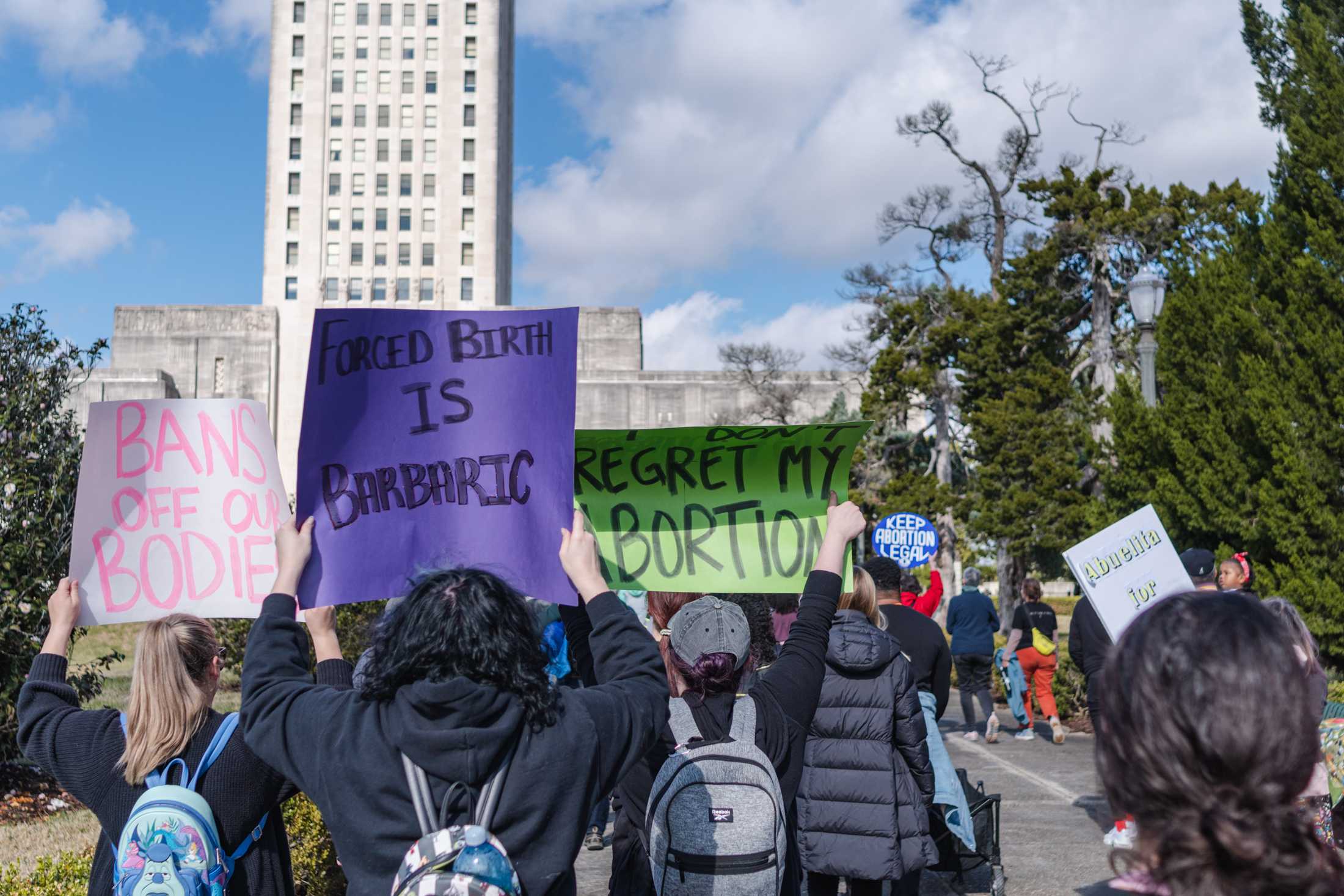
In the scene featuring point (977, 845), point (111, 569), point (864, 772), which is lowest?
point (977, 845)

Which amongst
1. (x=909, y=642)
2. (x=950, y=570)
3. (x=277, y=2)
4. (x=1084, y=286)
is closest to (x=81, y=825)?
(x=909, y=642)

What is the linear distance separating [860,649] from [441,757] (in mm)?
2848

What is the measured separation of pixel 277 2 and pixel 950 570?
60.6m

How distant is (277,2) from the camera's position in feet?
256

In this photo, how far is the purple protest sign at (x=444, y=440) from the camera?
9.32ft

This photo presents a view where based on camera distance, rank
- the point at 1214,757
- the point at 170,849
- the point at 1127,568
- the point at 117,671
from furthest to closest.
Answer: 1. the point at 117,671
2. the point at 1127,568
3. the point at 170,849
4. the point at 1214,757

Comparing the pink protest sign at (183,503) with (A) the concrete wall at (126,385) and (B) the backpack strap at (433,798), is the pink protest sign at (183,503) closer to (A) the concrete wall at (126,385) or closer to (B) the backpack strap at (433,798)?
(B) the backpack strap at (433,798)

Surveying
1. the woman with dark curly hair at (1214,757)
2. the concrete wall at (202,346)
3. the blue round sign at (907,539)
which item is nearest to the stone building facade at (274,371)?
the concrete wall at (202,346)

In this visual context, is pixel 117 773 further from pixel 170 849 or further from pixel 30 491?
pixel 30 491

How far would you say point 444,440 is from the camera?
299 cm

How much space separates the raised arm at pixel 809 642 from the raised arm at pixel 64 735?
1609mm

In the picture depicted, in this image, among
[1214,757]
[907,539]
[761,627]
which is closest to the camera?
[1214,757]

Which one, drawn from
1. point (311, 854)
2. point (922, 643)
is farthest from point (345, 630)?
point (922, 643)

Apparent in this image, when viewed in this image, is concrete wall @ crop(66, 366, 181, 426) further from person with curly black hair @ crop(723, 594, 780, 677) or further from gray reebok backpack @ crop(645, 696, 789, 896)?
gray reebok backpack @ crop(645, 696, 789, 896)
